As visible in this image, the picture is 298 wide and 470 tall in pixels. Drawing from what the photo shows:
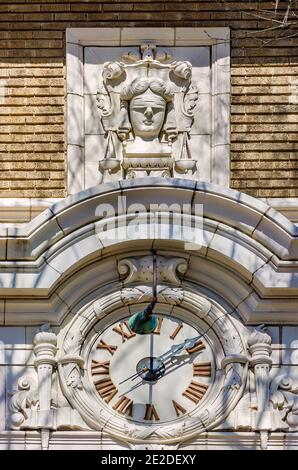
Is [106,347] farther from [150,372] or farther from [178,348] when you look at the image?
[178,348]

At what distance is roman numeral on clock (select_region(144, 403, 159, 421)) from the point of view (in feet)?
84.7

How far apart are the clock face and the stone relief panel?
1473 millimetres

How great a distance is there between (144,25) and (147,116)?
0.88 m

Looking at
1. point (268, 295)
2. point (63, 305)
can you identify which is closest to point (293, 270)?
point (268, 295)

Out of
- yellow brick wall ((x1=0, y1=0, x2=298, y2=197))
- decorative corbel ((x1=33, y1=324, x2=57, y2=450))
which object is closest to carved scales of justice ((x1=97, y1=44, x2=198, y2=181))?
yellow brick wall ((x1=0, y1=0, x2=298, y2=197))

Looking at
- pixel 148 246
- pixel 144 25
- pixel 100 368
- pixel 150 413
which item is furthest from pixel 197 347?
pixel 144 25

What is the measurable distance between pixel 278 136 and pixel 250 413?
2.58 m

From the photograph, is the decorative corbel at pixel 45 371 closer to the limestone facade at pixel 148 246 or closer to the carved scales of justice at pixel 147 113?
the limestone facade at pixel 148 246

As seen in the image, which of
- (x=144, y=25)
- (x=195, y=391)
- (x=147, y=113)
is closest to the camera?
(x=195, y=391)

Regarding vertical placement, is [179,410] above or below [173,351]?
below

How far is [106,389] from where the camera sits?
85.3 feet

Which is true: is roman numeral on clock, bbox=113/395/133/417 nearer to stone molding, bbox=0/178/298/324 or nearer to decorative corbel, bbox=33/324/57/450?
decorative corbel, bbox=33/324/57/450

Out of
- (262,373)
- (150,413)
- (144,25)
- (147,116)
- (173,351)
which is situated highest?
(144,25)
